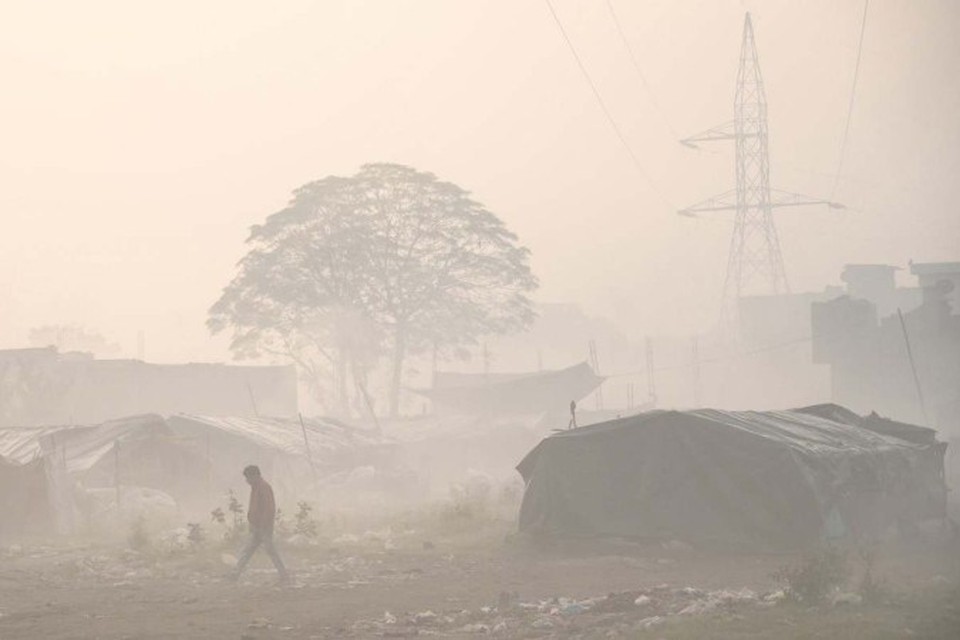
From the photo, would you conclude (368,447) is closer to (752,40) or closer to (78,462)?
(78,462)

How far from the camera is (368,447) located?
128 feet

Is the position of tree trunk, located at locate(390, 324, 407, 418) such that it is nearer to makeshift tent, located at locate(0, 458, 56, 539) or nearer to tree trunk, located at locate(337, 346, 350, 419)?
tree trunk, located at locate(337, 346, 350, 419)

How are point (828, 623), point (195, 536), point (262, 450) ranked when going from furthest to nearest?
point (262, 450), point (195, 536), point (828, 623)

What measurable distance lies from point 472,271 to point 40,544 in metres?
36.6

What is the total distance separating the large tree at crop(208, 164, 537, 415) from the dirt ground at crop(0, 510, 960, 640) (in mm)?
33490

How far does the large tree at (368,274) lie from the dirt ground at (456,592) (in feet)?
110

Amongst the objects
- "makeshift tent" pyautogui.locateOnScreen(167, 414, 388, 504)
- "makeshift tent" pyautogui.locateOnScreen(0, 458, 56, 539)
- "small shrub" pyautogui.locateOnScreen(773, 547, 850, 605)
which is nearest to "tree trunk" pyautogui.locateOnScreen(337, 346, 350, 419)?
"makeshift tent" pyautogui.locateOnScreen(167, 414, 388, 504)

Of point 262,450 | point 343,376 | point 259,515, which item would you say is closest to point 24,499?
point 259,515

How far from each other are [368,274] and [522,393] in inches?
338

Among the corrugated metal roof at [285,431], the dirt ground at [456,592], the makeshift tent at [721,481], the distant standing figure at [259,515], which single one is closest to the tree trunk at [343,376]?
the corrugated metal roof at [285,431]

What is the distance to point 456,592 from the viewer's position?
580 inches

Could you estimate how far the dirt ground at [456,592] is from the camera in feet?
37.1

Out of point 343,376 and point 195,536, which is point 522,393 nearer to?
point 343,376

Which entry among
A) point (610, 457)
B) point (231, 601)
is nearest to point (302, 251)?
point (610, 457)
